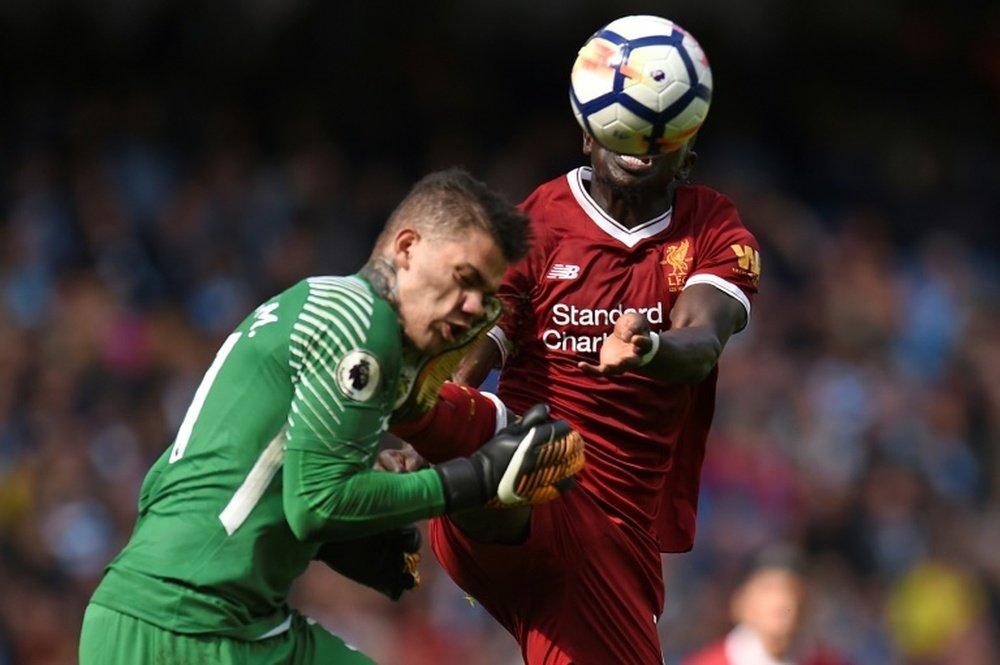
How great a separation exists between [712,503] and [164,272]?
426 cm

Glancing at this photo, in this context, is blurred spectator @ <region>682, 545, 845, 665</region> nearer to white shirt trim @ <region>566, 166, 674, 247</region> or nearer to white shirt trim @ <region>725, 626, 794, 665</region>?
white shirt trim @ <region>725, 626, 794, 665</region>

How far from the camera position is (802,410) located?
Result: 1280cm

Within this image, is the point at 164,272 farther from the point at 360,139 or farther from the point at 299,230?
the point at 360,139

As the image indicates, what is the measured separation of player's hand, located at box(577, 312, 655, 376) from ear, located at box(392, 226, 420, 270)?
0.73m

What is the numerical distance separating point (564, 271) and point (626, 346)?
86cm

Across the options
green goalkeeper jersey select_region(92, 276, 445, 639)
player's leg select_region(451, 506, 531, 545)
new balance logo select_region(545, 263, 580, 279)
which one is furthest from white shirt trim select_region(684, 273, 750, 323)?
green goalkeeper jersey select_region(92, 276, 445, 639)

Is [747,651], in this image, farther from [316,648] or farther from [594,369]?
[316,648]

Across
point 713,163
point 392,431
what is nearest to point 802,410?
point 713,163

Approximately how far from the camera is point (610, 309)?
5.94m

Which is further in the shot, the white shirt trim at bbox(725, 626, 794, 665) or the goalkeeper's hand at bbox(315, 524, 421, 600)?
the white shirt trim at bbox(725, 626, 794, 665)

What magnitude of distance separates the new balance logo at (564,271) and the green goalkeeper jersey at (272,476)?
132 cm

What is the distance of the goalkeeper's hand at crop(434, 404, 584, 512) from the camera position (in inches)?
190

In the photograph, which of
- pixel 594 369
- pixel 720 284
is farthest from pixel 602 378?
pixel 594 369

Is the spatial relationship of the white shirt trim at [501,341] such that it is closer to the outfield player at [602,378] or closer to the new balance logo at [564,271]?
the outfield player at [602,378]
